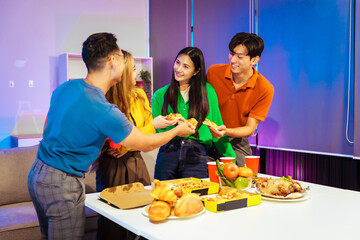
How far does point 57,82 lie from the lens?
664 cm

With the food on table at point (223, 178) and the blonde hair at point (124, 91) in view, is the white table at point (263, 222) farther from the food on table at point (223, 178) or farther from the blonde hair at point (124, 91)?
the blonde hair at point (124, 91)

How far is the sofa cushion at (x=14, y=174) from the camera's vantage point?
347 cm

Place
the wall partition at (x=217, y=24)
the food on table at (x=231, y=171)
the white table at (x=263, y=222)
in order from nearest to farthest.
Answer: the white table at (x=263, y=222)
the food on table at (x=231, y=171)
the wall partition at (x=217, y=24)

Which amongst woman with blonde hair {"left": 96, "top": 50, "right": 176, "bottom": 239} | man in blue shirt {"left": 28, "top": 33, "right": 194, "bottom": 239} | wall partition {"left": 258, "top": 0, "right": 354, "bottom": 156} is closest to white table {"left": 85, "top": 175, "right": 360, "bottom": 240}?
man in blue shirt {"left": 28, "top": 33, "right": 194, "bottom": 239}

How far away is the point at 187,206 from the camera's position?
1.59 meters

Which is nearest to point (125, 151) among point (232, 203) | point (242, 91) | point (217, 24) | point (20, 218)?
point (232, 203)

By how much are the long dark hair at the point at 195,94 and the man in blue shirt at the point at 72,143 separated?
950 millimetres

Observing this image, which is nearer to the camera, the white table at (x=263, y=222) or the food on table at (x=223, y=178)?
the white table at (x=263, y=222)

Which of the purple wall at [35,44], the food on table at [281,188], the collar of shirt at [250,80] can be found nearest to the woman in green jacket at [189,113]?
the collar of shirt at [250,80]

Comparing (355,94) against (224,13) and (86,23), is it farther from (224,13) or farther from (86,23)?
(86,23)

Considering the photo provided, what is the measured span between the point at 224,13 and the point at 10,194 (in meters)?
3.95

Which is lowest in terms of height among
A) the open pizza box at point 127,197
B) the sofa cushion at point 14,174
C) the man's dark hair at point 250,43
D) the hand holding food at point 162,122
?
the sofa cushion at point 14,174

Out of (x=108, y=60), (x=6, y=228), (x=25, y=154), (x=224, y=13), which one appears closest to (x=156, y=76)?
(x=224, y=13)

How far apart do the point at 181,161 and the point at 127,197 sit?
75 centimetres
